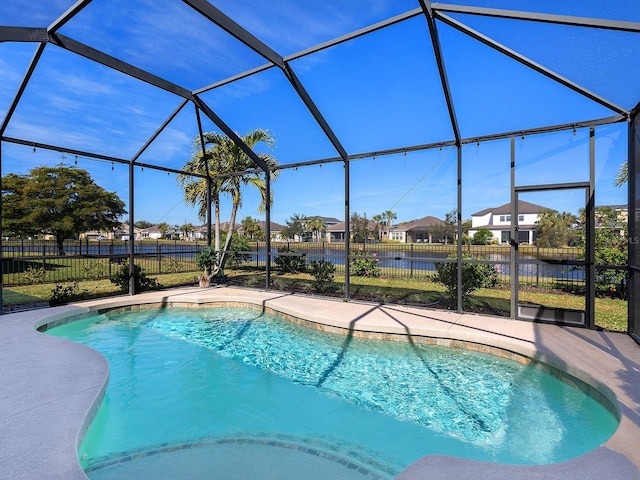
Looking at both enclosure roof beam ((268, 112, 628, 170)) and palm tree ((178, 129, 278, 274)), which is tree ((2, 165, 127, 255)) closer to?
palm tree ((178, 129, 278, 274))

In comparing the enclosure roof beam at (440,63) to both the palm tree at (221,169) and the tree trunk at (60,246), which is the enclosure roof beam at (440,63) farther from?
the tree trunk at (60,246)

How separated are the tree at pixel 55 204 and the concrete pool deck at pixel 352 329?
15.3m

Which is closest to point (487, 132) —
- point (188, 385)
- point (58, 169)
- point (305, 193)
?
point (188, 385)

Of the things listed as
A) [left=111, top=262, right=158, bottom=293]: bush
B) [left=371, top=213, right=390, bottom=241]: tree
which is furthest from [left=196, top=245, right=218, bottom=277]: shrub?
[left=371, top=213, right=390, bottom=241]: tree

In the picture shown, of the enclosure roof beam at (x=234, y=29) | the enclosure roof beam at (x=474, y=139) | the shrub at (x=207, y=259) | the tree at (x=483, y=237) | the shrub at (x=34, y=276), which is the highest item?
the enclosure roof beam at (x=234, y=29)

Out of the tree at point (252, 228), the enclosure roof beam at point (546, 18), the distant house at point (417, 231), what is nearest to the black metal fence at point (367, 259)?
the enclosure roof beam at point (546, 18)

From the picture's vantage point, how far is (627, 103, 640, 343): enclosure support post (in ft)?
13.1

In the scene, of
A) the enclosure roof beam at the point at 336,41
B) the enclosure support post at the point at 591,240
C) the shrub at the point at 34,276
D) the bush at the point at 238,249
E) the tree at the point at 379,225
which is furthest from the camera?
the tree at the point at 379,225

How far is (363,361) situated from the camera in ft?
14.2

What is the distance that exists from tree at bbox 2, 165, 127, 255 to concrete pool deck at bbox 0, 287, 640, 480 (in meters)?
15.3

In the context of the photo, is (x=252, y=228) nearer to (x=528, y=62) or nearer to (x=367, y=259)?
(x=367, y=259)

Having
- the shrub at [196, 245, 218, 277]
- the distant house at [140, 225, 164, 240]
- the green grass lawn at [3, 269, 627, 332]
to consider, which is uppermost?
the distant house at [140, 225, 164, 240]

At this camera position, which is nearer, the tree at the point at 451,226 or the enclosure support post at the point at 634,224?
the enclosure support post at the point at 634,224

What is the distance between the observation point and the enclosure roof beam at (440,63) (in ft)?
12.0
